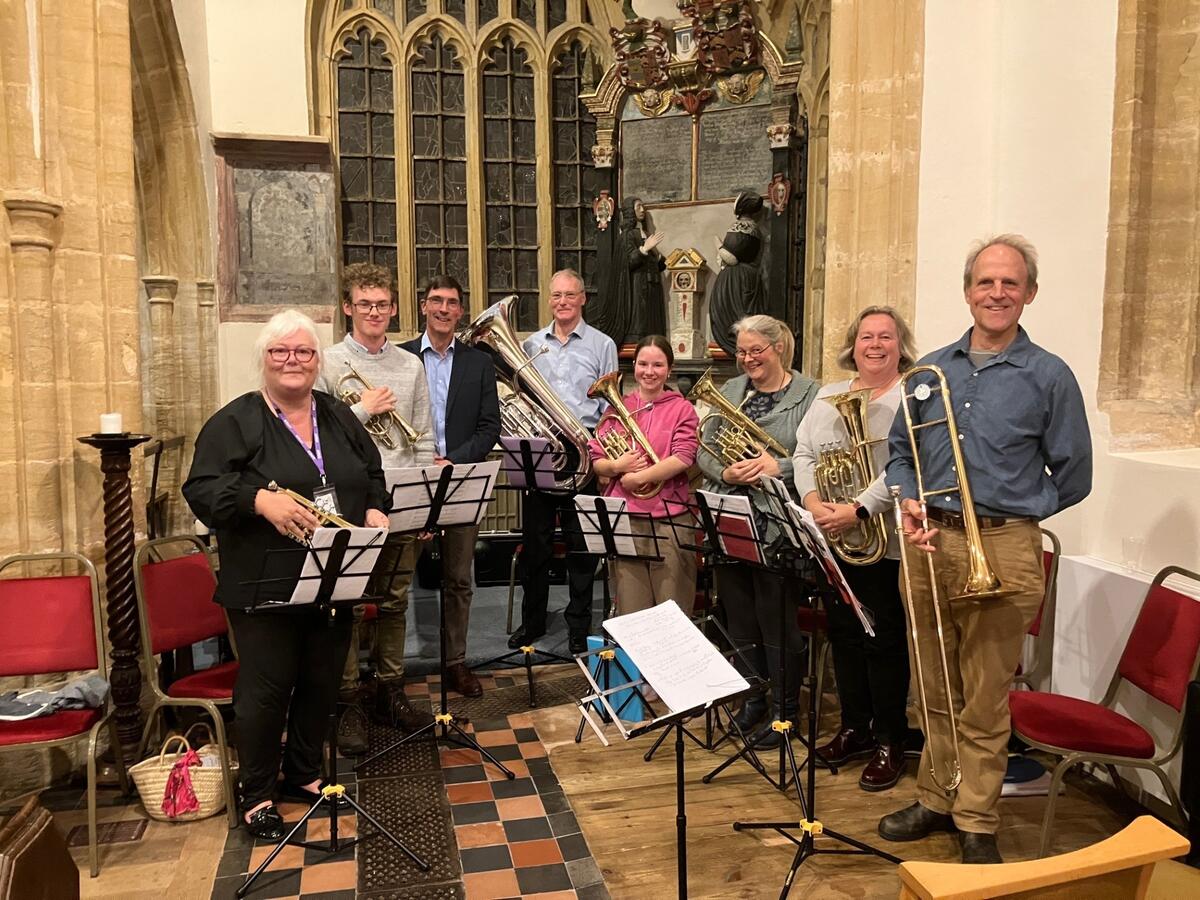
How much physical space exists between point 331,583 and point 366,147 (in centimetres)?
646

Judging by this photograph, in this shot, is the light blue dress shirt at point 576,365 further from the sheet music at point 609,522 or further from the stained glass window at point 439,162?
the stained glass window at point 439,162

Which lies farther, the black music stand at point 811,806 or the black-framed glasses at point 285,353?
the black-framed glasses at point 285,353

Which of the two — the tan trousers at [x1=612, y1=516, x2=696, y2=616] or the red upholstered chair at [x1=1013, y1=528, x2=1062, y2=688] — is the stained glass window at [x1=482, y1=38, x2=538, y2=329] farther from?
the red upholstered chair at [x1=1013, y1=528, x2=1062, y2=688]

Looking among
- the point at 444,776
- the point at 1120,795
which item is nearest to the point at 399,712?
the point at 444,776

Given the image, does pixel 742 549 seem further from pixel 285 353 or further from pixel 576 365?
pixel 576 365

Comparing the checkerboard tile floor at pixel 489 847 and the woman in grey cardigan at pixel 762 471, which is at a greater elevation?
the woman in grey cardigan at pixel 762 471

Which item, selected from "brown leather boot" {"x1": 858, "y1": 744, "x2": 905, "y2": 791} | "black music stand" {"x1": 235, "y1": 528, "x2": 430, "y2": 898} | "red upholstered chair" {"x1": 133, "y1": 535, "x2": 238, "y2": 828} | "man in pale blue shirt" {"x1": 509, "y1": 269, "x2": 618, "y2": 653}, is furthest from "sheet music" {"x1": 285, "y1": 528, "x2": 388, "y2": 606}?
"brown leather boot" {"x1": 858, "y1": 744, "x2": 905, "y2": 791}

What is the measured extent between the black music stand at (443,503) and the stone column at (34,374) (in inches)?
61.1

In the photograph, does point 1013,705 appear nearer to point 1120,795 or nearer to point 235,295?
point 1120,795

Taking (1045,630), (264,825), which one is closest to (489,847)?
(264,825)

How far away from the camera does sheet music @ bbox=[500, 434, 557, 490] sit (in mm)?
4914

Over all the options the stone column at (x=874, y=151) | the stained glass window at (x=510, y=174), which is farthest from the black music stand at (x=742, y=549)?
the stained glass window at (x=510, y=174)

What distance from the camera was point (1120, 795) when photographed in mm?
3818

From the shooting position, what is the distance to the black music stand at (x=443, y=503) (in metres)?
3.80
